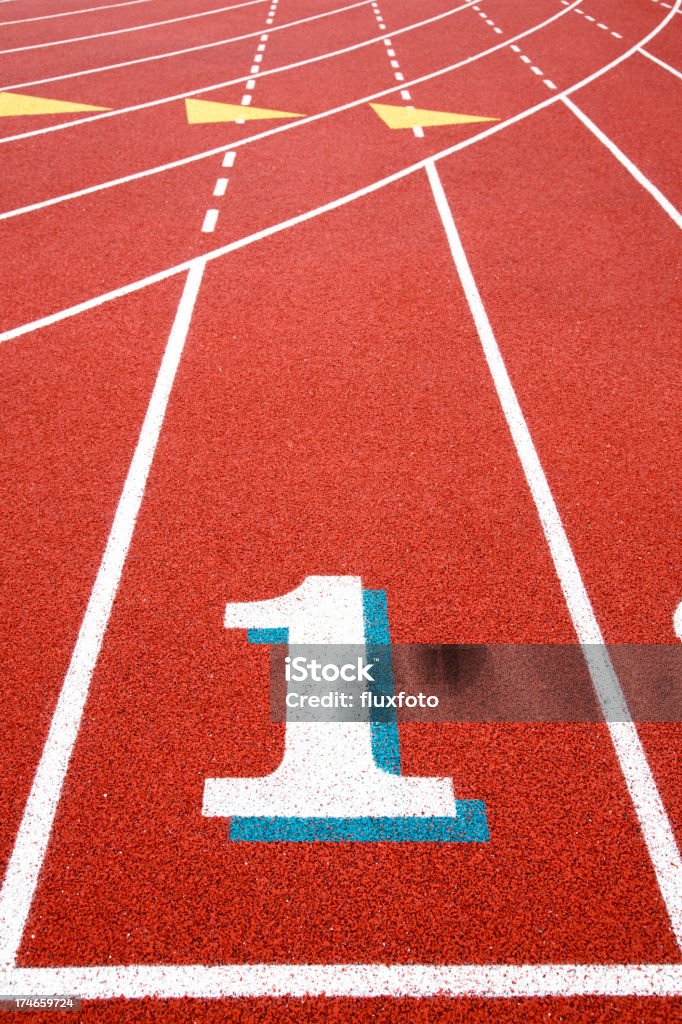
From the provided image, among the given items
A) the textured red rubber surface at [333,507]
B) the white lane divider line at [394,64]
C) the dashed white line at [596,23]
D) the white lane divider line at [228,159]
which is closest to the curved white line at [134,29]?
the white lane divider line at [228,159]

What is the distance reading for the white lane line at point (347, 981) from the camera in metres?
2.39

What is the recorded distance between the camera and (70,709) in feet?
10.4

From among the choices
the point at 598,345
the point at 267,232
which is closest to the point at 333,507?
the point at 598,345

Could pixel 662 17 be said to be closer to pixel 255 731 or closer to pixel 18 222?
pixel 18 222

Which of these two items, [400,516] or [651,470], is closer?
[400,516]

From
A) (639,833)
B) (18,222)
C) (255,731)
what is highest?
(18,222)

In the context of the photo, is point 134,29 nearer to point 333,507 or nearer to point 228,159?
point 228,159

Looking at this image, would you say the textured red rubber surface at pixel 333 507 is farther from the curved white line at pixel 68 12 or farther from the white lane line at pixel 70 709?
the curved white line at pixel 68 12

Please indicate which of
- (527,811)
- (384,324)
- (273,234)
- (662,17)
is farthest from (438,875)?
(662,17)

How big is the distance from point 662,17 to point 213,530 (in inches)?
708

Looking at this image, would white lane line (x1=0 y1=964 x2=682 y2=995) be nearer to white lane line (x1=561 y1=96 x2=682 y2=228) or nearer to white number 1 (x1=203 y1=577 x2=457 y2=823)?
white number 1 (x1=203 y1=577 x2=457 y2=823)

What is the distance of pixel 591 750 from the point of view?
10.1 ft

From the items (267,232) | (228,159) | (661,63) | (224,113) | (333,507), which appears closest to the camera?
(333,507)

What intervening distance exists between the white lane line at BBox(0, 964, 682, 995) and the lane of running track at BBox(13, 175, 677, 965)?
4cm
